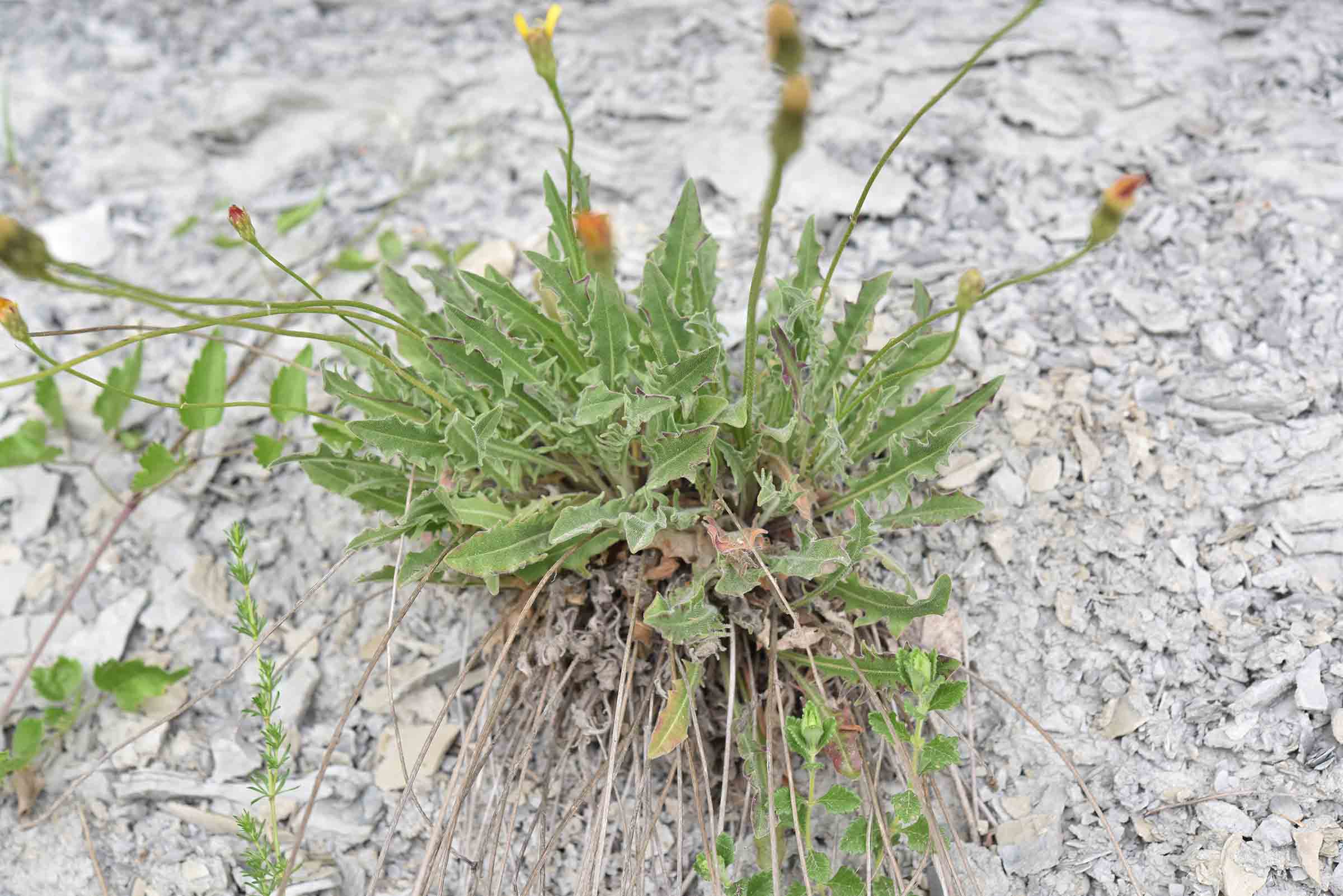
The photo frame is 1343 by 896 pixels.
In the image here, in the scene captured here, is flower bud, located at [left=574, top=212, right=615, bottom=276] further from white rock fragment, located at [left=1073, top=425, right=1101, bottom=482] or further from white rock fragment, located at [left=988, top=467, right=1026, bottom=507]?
white rock fragment, located at [left=1073, top=425, right=1101, bottom=482]

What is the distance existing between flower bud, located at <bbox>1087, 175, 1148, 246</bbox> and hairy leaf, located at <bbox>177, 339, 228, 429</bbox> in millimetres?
1710

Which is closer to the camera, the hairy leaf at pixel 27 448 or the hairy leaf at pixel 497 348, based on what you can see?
the hairy leaf at pixel 497 348

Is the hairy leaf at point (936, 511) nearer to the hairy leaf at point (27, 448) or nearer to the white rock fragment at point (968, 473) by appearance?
the white rock fragment at point (968, 473)

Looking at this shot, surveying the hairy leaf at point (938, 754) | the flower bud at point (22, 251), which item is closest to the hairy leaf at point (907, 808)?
the hairy leaf at point (938, 754)

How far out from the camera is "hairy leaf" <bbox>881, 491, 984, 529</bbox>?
Answer: 177 cm

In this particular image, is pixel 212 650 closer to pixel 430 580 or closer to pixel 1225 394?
pixel 430 580

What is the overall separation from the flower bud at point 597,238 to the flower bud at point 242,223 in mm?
475

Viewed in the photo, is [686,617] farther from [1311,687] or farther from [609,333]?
[1311,687]

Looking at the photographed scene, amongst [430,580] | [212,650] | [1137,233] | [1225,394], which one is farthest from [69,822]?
[1137,233]

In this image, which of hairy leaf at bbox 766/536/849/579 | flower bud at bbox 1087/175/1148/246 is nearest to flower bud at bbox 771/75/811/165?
flower bud at bbox 1087/175/1148/246

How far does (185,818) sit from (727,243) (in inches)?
69.7

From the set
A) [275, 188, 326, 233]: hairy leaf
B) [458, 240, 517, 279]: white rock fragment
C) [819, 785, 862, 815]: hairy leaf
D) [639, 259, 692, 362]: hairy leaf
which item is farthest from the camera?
[275, 188, 326, 233]: hairy leaf

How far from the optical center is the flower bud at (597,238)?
124 cm

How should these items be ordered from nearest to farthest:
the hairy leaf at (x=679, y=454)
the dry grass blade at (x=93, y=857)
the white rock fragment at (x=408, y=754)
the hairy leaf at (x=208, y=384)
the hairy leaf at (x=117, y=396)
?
the hairy leaf at (x=679, y=454) → the dry grass blade at (x=93, y=857) → the white rock fragment at (x=408, y=754) → the hairy leaf at (x=208, y=384) → the hairy leaf at (x=117, y=396)
